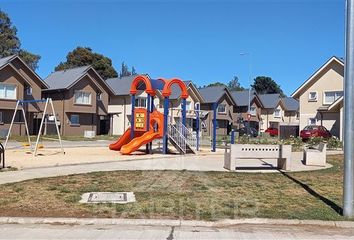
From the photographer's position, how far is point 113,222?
8.34 metres

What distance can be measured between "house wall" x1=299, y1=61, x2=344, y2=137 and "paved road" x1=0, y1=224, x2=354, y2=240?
3938 cm

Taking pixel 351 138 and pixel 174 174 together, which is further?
pixel 174 174

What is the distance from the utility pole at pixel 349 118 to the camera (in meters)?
8.99

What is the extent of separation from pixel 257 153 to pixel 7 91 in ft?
116

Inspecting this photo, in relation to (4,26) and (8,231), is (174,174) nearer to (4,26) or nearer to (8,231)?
(8,231)

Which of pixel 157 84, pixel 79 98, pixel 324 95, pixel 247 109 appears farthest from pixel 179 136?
pixel 247 109

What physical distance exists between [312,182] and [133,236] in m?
7.37

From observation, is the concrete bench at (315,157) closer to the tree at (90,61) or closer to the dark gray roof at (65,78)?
the dark gray roof at (65,78)

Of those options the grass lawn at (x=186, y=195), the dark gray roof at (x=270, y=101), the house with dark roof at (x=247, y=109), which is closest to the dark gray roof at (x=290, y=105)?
the dark gray roof at (x=270, y=101)

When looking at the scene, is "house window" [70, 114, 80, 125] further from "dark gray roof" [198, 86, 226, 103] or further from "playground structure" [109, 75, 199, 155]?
"playground structure" [109, 75, 199, 155]

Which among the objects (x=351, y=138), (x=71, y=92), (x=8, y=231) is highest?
(x=71, y=92)

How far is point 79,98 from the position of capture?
5325cm

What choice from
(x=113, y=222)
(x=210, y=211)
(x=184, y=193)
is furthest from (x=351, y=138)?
(x=113, y=222)

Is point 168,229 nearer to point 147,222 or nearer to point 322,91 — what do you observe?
point 147,222
